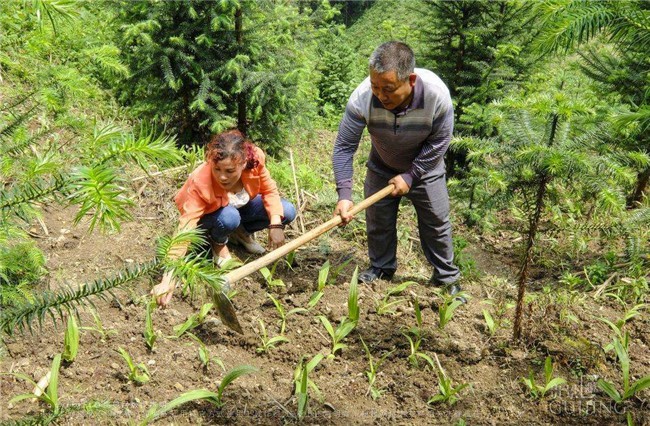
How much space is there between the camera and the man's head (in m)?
3.28

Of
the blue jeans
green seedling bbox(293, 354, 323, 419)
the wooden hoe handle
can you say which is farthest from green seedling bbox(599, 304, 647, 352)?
the blue jeans

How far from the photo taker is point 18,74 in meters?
6.02

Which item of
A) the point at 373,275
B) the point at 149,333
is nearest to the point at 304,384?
the point at 149,333

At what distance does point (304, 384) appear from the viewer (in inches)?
119

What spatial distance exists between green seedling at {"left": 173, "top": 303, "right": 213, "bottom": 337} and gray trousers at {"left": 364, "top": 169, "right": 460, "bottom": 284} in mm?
1504

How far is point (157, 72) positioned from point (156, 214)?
1721mm

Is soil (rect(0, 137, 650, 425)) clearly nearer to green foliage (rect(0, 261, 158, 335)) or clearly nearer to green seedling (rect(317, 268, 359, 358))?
green seedling (rect(317, 268, 359, 358))

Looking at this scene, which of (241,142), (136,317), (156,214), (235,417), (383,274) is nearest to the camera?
(235,417)

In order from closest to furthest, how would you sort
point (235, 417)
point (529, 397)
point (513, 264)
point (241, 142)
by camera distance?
point (235, 417) → point (529, 397) → point (241, 142) → point (513, 264)

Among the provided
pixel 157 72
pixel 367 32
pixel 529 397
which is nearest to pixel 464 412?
pixel 529 397

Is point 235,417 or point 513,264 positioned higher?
point 235,417

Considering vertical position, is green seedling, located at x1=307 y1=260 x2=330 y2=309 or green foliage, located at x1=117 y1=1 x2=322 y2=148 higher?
green foliage, located at x1=117 y1=1 x2=322 y2=148

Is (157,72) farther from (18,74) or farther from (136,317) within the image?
(136,317)

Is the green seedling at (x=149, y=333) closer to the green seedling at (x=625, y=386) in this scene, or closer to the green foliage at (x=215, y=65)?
the green foliage at (x=215, y=65)
